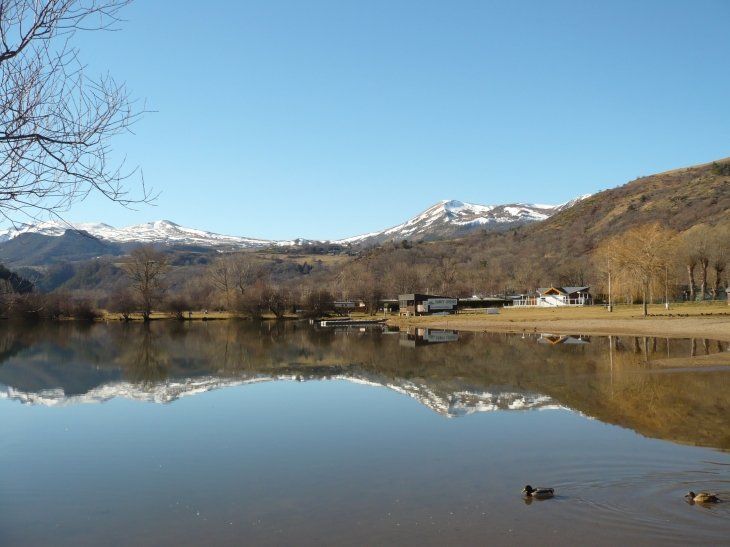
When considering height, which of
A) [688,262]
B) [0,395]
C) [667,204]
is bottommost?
[0,395]

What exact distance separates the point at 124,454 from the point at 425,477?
25.3ft

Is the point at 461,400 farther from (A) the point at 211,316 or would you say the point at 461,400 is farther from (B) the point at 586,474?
(A) the point at 211,316

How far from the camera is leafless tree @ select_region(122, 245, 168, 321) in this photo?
97438mm

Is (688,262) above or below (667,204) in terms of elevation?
below

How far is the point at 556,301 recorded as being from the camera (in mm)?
104875

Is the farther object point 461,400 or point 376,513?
point 461,400

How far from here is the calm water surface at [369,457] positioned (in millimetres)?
9523

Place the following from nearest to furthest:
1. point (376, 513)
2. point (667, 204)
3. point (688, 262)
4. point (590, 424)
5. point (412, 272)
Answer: point (376, 513), point (590, 424), point (688, 262), point (412, 272), point (667, 204)

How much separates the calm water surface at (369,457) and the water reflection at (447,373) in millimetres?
188

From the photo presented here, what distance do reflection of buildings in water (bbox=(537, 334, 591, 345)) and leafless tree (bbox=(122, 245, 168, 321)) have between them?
6848 centimetres

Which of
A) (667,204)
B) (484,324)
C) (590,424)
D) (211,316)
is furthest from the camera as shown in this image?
(667,204)

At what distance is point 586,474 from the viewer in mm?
11945

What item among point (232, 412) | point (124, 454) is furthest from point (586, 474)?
point (232, 412)

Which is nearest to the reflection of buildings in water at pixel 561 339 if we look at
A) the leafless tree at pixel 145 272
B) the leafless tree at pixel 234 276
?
the leafless tree at pixel 145 272
